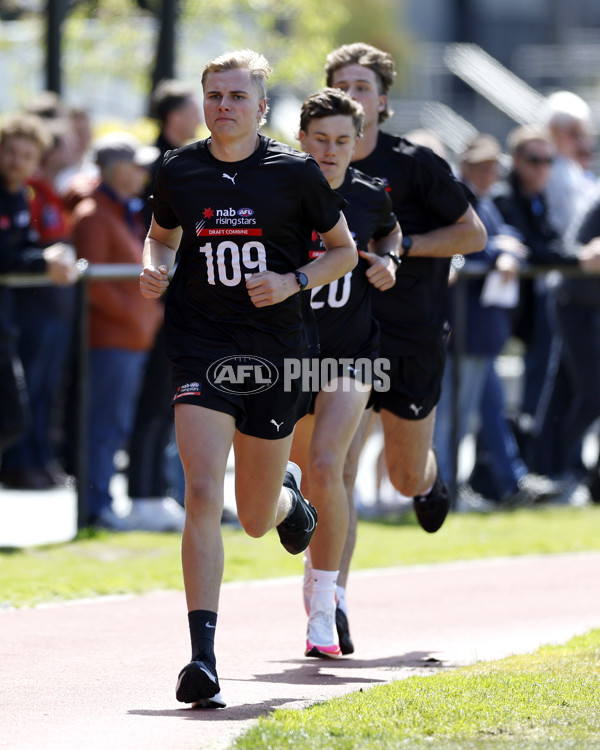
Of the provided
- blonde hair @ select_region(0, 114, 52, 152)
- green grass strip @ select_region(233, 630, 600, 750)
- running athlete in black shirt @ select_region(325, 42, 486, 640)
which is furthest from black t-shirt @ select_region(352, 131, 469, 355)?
blonde hair @ select_region(0, 114, 52, 152)

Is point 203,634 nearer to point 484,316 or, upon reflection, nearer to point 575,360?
point 484,316

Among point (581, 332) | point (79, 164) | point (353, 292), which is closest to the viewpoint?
point (353, 292)

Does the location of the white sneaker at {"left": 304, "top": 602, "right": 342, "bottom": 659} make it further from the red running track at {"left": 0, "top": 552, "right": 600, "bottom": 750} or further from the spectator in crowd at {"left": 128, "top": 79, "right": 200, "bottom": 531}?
the spectator in crowd at {"left": 128, "top": 79, "right": 200, "bottom": 531}

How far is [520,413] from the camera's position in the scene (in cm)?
1277

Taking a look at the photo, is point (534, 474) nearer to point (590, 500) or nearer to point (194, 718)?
point (590, 500)

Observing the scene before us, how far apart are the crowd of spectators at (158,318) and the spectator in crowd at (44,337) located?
13 mm

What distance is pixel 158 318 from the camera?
10.7 m

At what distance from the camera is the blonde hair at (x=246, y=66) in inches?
233

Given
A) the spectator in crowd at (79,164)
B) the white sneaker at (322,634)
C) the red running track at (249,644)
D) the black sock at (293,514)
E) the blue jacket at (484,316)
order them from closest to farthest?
1. the red running track at (249,644)
2. the black sock at (293,514)
3. the white sneaker at (322,634)
4. the spectator in crowd at (79,164)
5. the blue jacket at (484,316)

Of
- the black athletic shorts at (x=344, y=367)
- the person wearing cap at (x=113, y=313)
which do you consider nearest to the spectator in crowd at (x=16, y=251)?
the person wearing cap at (x=113, y=313)

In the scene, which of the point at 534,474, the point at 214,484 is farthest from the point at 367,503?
the point at 214,484

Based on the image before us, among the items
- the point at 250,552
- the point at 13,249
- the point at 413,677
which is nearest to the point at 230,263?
the point at 413,677

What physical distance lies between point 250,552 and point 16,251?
2302 mm

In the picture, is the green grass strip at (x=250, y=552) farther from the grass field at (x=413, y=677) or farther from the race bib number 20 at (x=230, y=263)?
the race bib number 20 at (x=230, y=263)
